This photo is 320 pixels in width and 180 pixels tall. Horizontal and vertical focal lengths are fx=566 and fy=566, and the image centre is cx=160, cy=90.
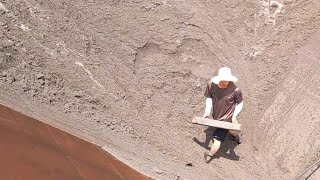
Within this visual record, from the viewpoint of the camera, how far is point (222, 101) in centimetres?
770

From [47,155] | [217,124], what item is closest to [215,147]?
[217,124]

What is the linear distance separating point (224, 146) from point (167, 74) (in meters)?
1.50

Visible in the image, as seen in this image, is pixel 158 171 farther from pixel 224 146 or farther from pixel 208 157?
pixel 224 146

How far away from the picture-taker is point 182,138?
26.6 ft

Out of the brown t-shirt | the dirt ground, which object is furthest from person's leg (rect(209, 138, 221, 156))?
the brown t-shirt

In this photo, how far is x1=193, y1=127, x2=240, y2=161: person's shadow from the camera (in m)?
8.05

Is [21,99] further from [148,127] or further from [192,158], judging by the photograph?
[192,158]

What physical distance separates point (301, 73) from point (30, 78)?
14.7ft

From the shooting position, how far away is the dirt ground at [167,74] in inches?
303

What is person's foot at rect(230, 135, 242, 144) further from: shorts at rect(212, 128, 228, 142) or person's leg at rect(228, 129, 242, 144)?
shorts at rect(212, 128, 228, 142)

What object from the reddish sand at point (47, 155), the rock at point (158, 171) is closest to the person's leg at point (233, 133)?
the rock at point (158, 171)

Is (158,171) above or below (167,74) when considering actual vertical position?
below

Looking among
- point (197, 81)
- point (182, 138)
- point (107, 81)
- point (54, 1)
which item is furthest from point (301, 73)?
point (54, 1)

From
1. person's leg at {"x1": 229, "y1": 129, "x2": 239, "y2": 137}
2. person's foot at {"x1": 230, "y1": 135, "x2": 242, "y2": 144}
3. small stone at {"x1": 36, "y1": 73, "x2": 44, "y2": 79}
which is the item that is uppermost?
small stone at {"x1": 36, "y1": 73, "x2": 44, "y2": 79}
